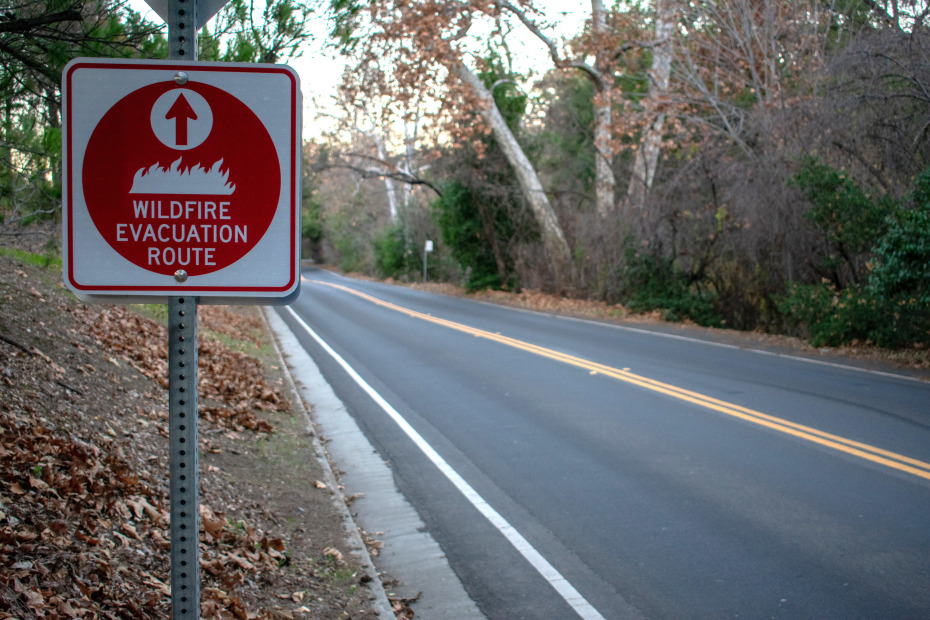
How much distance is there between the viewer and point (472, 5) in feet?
79.1

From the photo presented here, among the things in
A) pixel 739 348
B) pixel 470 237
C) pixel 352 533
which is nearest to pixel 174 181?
pixel 352 533

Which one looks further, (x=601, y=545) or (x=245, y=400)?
(x=245, y=400)

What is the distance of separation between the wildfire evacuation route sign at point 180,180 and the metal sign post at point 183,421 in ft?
0.23

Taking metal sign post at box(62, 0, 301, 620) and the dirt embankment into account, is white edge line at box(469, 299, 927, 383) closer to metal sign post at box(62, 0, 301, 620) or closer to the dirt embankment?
the dirt embankment

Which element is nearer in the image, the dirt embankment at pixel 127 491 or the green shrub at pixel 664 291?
the dirt embankment at pixel 127 491

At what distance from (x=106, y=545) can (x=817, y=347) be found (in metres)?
15.5

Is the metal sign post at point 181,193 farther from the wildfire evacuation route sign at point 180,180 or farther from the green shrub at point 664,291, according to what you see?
the green shrub at point 664,291

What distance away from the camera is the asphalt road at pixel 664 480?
5.14 metres

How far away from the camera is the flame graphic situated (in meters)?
2.11

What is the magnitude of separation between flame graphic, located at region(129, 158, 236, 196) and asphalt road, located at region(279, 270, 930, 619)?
3606 mm

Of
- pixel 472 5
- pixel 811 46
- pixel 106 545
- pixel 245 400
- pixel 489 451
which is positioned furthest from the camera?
pixel 472 5

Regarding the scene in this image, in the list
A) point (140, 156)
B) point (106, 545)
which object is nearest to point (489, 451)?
point (106, 545)

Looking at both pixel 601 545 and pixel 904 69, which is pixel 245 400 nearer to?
pixel 601 545

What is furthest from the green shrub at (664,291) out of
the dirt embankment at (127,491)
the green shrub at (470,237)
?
the dirt embankment at (127,491)
